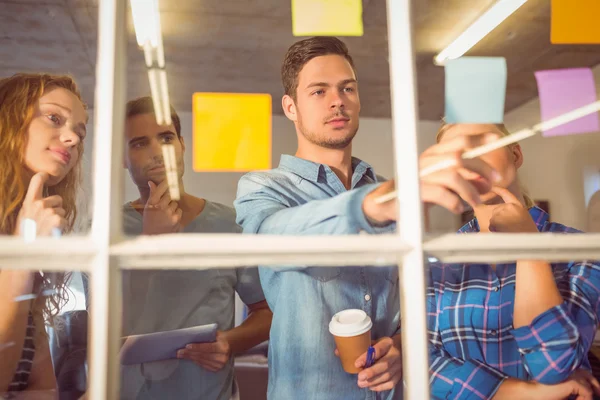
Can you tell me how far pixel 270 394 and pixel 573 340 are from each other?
0.49 meters

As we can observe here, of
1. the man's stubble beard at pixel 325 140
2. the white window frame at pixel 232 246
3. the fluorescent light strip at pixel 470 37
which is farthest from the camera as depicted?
the fluorescent light strip at pixel 470 37

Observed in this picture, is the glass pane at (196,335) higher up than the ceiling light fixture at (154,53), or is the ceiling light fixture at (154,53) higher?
the ceiling light fixture at (154,53)

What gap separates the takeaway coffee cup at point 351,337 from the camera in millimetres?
681

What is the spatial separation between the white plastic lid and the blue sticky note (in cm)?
36

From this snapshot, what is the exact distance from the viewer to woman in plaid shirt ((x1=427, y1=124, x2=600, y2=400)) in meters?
0.67

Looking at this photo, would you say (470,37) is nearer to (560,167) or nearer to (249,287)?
(560,167)

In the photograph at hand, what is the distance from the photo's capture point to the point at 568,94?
0.82 metres

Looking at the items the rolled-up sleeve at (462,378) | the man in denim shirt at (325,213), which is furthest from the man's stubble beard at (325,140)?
the rolled-up sleeve at (462,378)

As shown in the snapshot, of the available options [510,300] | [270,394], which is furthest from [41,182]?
[510,300]

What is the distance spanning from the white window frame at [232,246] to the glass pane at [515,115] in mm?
48

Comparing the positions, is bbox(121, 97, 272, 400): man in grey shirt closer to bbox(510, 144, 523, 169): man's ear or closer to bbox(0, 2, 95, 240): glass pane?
bbox(0, 2, 95, 240): glass pane

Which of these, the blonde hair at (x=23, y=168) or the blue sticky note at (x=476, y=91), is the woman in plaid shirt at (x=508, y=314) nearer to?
the blue sticky note at (x=476, y=91)

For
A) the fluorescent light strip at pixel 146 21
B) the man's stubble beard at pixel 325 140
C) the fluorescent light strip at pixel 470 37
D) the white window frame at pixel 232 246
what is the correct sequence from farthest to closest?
the fluorescent light strip at pixel 470 37 < the man's stubble beard at pixel 325 140 < the fluorescent light strip at pixel 146 21 < the white window frame at pixel 232 246

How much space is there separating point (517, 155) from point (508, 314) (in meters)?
0.28
